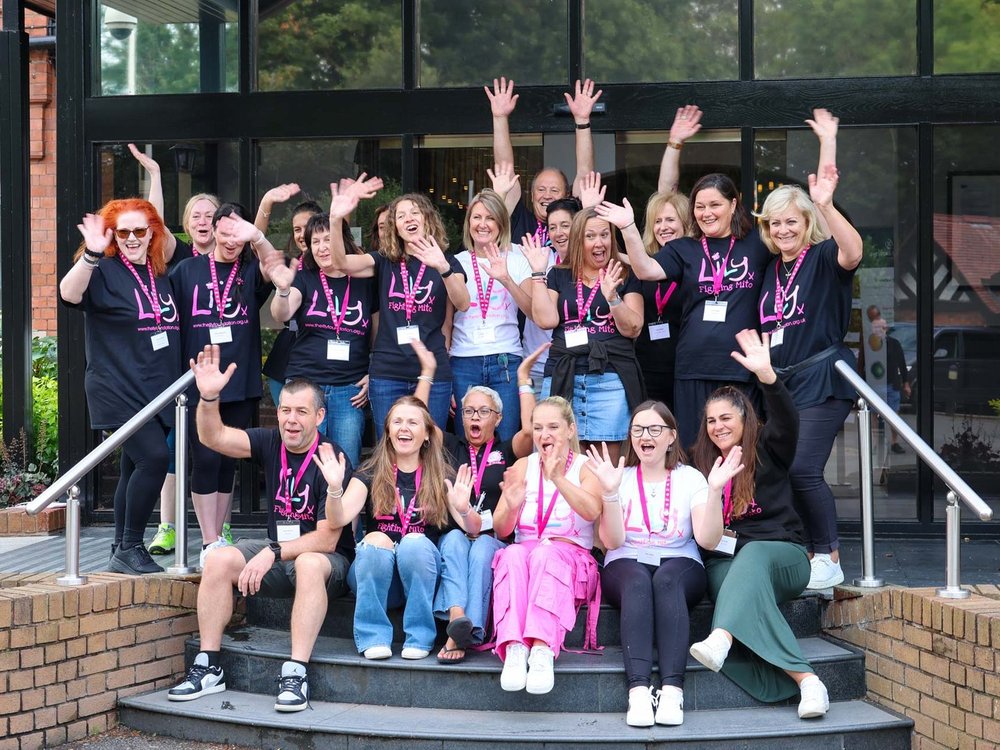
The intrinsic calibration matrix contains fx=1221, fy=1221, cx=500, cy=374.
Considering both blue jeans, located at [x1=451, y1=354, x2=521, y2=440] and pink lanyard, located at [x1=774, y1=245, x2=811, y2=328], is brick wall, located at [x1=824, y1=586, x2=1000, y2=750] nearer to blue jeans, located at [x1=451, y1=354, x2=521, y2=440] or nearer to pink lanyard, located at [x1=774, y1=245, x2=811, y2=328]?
pink lanyard, located at [x1=774, y1=245, x2=811, y2=328]

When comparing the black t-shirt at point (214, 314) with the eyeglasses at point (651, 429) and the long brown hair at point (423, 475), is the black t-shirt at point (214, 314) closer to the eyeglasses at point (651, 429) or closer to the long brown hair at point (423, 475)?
the long brown hair at point (423, 475)

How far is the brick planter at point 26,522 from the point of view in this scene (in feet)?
24.6

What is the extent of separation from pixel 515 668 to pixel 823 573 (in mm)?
1492

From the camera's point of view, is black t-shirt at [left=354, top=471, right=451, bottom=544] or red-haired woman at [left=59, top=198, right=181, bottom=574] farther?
red-haired woman at [left=59, top=198, right=181, bottom=574]

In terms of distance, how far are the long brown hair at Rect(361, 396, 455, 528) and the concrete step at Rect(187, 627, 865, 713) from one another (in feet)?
1.97

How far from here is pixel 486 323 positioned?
6125 mm

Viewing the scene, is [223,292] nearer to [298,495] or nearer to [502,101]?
[298,495]

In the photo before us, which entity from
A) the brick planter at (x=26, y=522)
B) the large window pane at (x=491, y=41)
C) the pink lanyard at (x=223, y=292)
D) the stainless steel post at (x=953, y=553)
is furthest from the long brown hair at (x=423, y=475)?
the brick planter at (x=26, y=522)

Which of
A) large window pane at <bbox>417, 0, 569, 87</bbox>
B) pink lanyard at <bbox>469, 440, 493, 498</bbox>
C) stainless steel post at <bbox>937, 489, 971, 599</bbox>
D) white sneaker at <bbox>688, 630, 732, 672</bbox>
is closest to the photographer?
white sneaker at <bbox>688, 630, 732, 672</bbox>

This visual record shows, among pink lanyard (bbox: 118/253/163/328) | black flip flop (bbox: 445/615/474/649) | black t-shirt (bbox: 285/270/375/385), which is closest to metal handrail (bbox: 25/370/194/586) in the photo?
pink lanyard (bbox: 118/253/163/328)

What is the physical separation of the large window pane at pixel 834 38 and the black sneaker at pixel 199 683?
4619mm

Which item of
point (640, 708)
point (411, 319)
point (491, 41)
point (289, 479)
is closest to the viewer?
point (640, 708)

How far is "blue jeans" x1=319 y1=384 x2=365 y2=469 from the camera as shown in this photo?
6113 mm

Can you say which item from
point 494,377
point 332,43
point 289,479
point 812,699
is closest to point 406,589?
point 289,479
